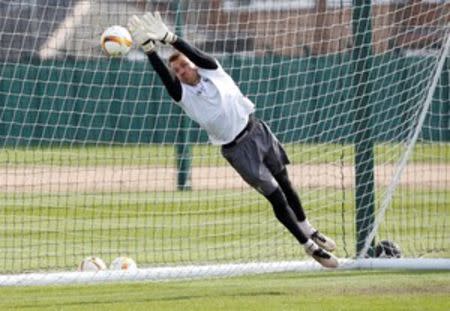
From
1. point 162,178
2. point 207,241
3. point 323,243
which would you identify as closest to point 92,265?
point 323,243

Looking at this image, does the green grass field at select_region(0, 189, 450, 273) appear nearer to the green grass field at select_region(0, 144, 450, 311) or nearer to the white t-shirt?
the green grass field at select_region(0, 144, 450, 311)

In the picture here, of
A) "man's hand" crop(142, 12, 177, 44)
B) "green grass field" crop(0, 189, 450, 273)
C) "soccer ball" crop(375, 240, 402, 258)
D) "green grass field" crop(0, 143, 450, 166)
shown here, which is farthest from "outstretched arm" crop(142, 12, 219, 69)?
"green grass field" crop(0, 143, 450, 166)

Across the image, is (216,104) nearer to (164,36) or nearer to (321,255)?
(164,36)

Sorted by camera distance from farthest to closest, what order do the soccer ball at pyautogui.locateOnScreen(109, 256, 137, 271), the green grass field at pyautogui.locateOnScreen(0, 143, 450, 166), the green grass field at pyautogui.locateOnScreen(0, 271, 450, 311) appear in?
the green grass field at pyautogui.locateOnScreen(0, 143, 450, 166) < the soccer ball at pyautogui.locateOnScreen(109, 256, 137, 271) < the green grass field at pyautogui.locateOnScreen(0, 271, 450, 311)

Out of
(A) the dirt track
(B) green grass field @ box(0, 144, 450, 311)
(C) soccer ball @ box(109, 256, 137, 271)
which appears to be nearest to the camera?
(B) green grass field @ box(0, 144, 450, 311)

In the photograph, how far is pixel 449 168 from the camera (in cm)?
2600

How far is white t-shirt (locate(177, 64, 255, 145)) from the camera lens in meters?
11.8

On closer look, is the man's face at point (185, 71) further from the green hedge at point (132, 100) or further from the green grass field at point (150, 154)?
the green hedge at point (132, 100)

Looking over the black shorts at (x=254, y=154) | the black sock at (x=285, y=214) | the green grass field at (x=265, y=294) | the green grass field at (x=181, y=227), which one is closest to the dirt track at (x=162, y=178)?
the green grass field at (x=181, y=227)

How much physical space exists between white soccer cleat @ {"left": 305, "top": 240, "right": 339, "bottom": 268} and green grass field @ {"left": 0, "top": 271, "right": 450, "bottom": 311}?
0.18 m

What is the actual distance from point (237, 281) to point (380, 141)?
5939 millimetres

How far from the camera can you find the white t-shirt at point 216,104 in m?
11.8

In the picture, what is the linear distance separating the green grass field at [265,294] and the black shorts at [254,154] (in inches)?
34.7

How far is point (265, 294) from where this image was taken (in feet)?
36.9
